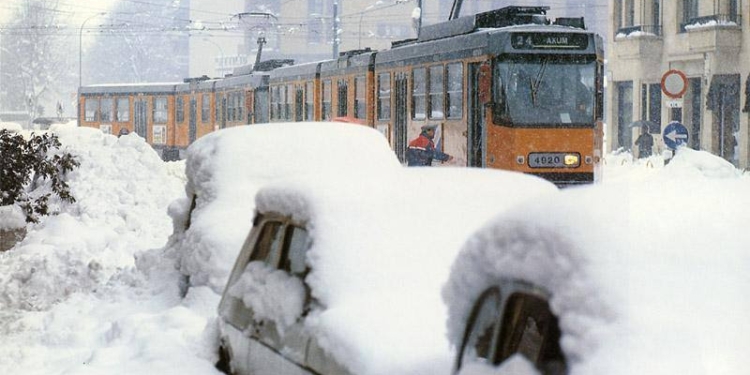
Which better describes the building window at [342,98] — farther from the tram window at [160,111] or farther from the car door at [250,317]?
the car door at [250,317]

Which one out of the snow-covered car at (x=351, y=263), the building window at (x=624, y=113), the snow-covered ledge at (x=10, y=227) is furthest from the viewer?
the building window at (x=624, y=113)

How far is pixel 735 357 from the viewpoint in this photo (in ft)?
10.5

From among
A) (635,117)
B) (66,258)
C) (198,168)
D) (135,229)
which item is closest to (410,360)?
(198,168)

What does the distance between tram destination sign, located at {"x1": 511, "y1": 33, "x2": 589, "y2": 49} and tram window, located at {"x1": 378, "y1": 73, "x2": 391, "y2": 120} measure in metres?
4.60

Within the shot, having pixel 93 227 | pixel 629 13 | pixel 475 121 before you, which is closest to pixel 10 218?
pixel 93 227

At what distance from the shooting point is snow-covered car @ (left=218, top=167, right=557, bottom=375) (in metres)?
5.52

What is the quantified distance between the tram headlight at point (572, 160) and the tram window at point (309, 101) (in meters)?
10.6

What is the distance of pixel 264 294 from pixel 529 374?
289cm

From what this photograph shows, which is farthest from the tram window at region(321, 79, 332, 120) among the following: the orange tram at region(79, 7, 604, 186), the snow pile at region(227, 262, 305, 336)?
the snow pile at region(227, 262, 305, 336)

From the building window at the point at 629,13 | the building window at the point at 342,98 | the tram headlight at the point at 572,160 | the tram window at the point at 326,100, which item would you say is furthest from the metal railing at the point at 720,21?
the tram headlight at the point at 572,160

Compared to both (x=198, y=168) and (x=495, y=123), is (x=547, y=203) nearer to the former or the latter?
(x=198, y=168)

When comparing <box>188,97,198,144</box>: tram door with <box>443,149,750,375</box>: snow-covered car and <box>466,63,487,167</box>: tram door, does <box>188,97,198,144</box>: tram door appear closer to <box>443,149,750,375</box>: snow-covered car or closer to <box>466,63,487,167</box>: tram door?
<box>466,63,487,167</box>: tram door

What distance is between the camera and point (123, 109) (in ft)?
164

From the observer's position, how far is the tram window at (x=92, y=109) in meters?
51.2
